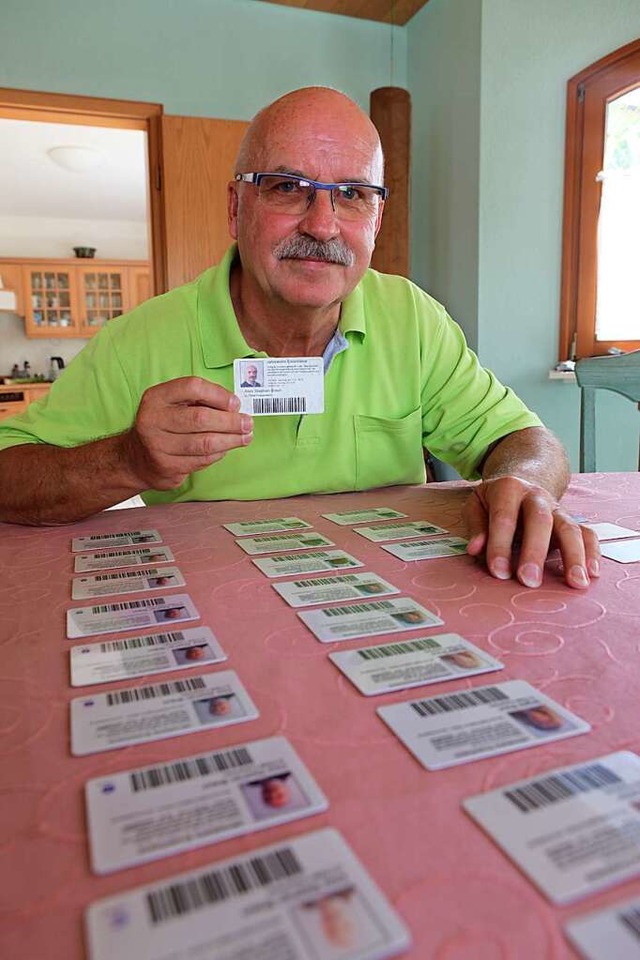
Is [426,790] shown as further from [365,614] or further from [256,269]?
[256,269]

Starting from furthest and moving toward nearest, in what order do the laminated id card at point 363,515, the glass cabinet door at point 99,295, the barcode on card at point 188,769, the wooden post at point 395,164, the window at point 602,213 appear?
the glass cabinet door at point 99,295, the wooden post at point 395,164, the window at point 602,213, the laminated id card at point 363,515, the barcode on card at point 188,769

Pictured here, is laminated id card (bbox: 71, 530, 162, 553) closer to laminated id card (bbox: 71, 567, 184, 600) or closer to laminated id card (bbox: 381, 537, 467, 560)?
laminated id card (bbox: 71, 567, 184, 600)

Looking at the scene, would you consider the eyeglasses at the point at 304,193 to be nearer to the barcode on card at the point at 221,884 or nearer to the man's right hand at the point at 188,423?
the man's right hand at the point at 188,423

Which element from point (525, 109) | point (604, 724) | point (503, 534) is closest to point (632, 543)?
point (503, 534)

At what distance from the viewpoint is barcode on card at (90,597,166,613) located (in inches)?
26.9

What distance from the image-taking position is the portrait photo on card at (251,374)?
1.03 m

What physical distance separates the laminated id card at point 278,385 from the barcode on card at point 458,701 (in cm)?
62

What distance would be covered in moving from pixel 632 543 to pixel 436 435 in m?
0.62

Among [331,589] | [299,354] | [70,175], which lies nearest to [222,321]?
[299,354]

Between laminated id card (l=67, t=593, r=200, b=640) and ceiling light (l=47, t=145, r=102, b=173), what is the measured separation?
18.4 ft

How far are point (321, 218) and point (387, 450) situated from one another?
0.45m

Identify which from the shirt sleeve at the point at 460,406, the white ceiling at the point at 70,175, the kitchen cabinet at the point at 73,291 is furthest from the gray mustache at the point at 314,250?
the kitchen cabinet at the point at 73,291

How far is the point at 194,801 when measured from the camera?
1.27ft

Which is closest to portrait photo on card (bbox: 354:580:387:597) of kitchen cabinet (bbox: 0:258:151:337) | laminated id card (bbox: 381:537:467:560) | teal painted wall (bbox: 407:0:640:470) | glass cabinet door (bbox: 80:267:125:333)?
laminated id card (bbox: 381:537:467:560)
